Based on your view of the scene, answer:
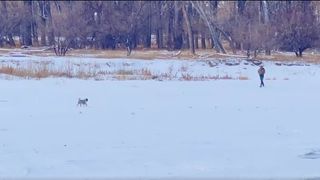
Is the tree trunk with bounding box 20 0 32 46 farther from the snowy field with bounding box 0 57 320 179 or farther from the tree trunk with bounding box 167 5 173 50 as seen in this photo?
the snowy field with bounding box 0 57 320 179

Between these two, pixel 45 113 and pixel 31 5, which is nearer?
pixel 45 113

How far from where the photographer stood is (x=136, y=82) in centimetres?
2097

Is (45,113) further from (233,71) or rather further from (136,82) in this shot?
(233,71)

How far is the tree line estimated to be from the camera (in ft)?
135

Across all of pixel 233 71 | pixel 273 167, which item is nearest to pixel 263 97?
pixel 273 167

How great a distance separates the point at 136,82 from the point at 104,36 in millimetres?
28302

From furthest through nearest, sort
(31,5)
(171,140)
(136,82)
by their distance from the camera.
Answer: (31,5)
(136,82)
(171,140)

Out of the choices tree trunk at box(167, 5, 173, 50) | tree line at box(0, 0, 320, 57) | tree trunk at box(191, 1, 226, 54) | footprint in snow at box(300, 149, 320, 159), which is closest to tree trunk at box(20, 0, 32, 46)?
tree line at box(0, 0, 320, 57)

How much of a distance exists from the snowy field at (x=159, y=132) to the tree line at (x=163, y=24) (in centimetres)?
2161

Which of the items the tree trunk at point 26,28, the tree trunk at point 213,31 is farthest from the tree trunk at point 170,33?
the tree trunk at point 26,28

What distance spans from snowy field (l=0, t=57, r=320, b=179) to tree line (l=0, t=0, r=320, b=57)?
2161 centimetres

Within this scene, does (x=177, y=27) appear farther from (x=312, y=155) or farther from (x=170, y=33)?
(x=312, y=155)

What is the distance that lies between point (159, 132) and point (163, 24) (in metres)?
45.0

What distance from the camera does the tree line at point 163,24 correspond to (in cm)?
4116
